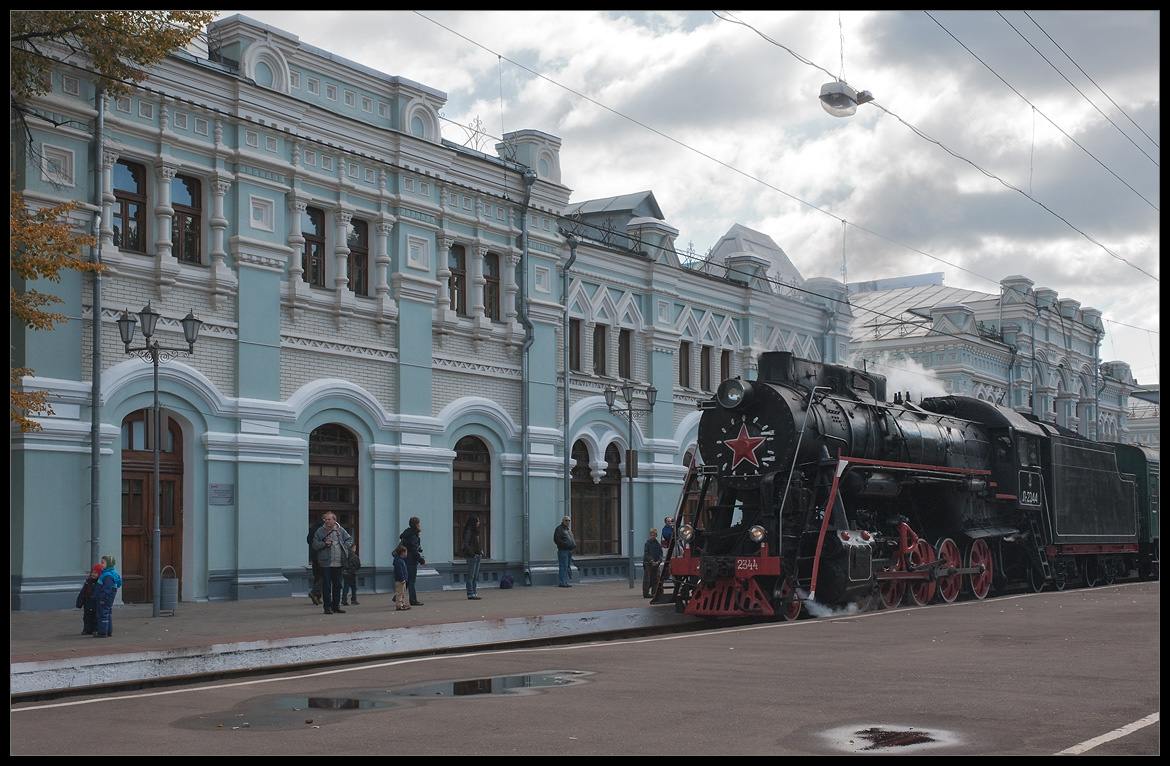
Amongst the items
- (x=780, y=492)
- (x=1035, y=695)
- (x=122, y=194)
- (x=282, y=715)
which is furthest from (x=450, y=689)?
(x=122, y=194)

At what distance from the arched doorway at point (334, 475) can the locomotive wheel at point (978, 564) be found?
34.4ft

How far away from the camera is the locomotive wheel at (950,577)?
20.2 m

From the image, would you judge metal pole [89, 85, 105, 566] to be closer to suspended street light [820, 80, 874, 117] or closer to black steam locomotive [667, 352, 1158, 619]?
black steam locomotive [667, 352, 1158, 619]

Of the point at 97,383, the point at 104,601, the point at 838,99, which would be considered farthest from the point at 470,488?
the point at 838,99

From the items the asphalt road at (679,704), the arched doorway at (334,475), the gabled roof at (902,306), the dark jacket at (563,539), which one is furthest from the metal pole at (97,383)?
the gabled roof at (902,306)

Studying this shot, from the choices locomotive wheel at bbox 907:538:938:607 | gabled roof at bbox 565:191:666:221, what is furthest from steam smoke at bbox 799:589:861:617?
gabled roof at bbox 565:191:666:221

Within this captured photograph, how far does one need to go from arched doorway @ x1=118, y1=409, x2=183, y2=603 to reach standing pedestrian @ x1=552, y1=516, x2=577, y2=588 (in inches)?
308

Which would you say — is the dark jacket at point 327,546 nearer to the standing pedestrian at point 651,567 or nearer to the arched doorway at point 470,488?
the standing pedestrian at point 651,567

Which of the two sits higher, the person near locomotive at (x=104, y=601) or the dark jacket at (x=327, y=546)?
the dark jacket at (x=327, y=546)

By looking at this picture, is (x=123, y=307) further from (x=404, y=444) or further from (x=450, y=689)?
(x=450, y=689)

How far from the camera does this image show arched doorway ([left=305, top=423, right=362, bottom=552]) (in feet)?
71.1

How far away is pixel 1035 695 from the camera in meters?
9.43

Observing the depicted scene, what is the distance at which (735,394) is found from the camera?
1841 centimetres

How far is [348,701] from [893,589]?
11.6 meters
